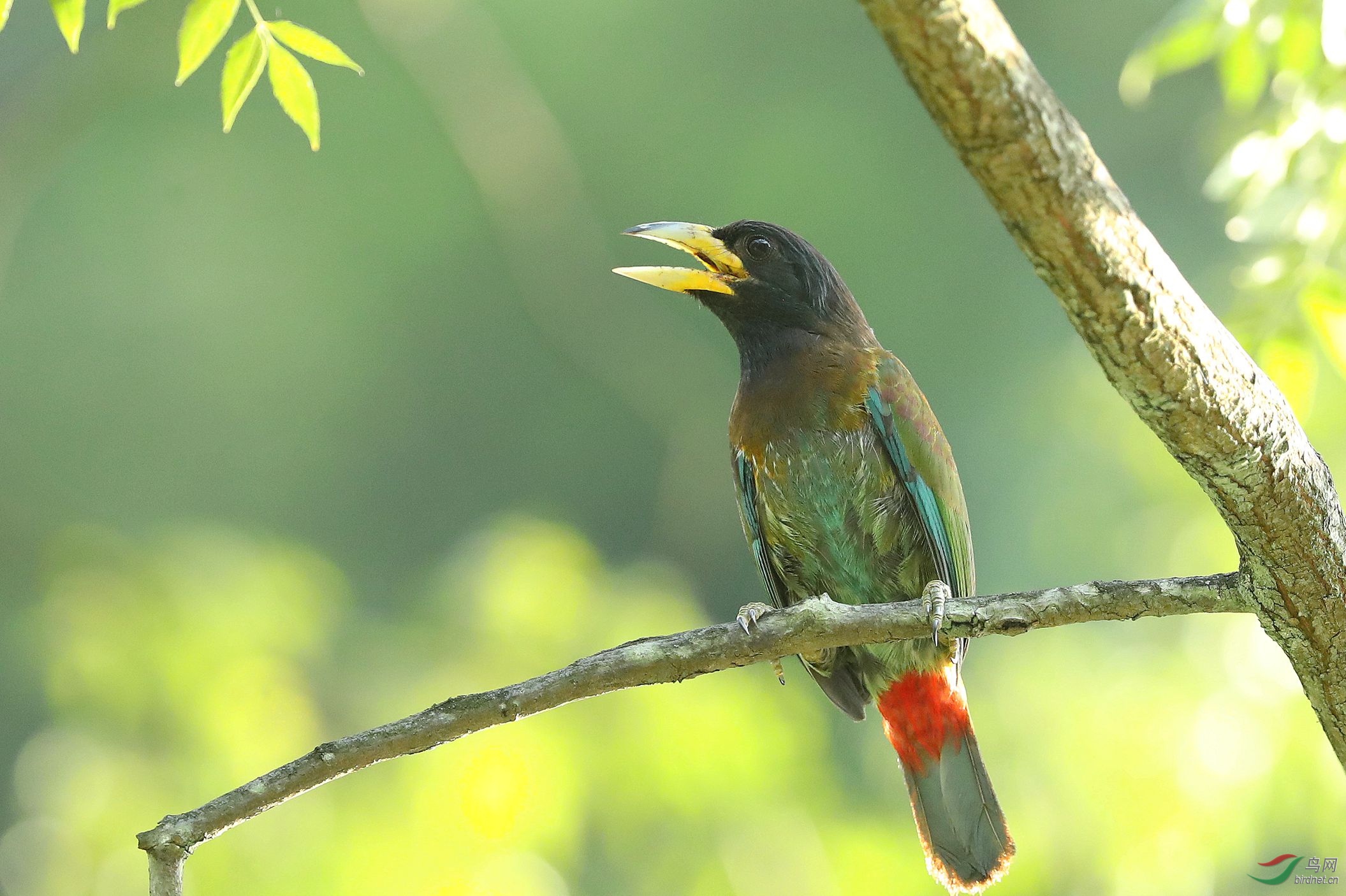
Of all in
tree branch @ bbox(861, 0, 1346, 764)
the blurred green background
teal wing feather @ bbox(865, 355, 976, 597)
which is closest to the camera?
tree branch @ bbox(861, 0, 1346, 764)

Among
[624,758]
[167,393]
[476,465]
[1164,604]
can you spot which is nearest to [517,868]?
[624,758]

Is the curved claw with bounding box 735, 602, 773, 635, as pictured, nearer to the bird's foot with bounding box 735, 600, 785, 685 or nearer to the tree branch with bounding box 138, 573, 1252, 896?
the bird's foot with bounding box 735, 600, 785, 685

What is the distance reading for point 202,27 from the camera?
2180 mm

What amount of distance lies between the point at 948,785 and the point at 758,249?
1.64 meters

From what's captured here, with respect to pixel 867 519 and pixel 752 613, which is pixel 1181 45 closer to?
pixel 867 519

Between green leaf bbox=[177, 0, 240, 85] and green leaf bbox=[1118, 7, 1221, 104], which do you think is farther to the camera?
green leaf bbox=[1118, 7, 1221, 104]

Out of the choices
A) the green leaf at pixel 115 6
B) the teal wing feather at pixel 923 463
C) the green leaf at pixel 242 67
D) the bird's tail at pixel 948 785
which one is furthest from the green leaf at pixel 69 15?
the bird's tail at pixel 948 785

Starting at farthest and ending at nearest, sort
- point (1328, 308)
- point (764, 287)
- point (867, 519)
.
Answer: point (764, 287), point (867, 519), point (1328, 308)

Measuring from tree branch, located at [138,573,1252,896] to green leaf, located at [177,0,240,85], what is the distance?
112 cm

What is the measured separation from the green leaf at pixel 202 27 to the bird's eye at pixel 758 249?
220 centimetres

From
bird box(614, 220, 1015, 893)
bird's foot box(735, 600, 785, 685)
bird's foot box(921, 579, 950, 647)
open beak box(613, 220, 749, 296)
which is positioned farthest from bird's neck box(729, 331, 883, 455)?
bird's foot box(921, 579, 950, 647)

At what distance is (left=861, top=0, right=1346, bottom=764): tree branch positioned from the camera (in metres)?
1.64

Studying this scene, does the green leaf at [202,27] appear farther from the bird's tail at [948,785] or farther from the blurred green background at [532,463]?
the bird's tail at [948,785]

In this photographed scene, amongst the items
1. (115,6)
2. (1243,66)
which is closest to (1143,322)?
(115,6)
